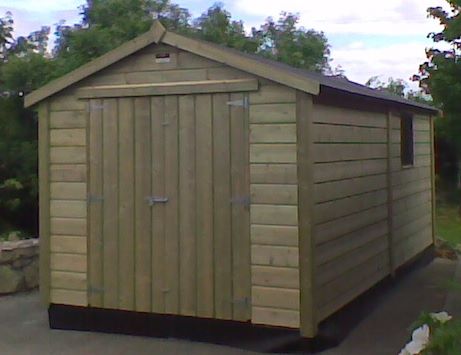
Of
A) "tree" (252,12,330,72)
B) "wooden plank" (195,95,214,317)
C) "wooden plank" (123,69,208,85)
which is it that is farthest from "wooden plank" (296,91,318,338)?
"tree" (252,12,330,72)

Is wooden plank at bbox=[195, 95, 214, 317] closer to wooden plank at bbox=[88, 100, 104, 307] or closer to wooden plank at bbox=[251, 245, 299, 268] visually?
wooden plank at bbox=[251, 245, 299, 268]

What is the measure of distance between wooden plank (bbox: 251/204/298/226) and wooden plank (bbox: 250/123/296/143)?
50 cm

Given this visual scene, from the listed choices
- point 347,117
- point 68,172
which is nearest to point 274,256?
point 347,117

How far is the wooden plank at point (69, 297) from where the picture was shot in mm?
6680

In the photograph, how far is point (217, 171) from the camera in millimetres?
6164

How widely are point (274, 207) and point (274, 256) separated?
1.22 feet

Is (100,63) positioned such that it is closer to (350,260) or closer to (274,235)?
(274,235)

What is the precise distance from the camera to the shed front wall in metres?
5.90

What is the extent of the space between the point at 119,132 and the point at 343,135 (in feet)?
6.21

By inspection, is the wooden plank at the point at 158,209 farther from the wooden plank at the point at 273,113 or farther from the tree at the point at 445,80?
the tree at the point at 445,80

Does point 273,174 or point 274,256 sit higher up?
point 273,174

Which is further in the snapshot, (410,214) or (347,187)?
(410,214)

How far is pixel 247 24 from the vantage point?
705 inches

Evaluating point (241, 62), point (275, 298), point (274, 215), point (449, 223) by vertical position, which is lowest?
point (275, 298)
